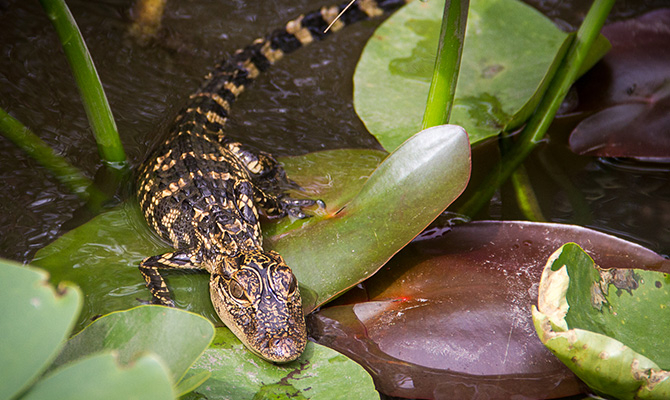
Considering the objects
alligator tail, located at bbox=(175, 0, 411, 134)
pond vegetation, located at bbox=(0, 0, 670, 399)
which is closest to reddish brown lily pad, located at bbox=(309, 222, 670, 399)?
pond vegetation, located at bbox=(0, 0, 670, 399)

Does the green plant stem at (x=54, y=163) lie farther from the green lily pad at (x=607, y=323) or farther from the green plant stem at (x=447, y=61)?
the green lily pad at (x=607, y=323)

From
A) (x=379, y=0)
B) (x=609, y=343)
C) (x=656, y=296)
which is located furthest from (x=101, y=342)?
(x=379, y=0)

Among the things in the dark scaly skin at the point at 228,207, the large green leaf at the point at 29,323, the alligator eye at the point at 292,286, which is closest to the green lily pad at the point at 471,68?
the dark scaly skin at the point at 228,207

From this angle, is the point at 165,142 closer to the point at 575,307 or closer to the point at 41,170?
the point at 41,170

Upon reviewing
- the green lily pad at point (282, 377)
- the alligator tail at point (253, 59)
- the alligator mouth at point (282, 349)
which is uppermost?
the alligator tail at point (253, 59)

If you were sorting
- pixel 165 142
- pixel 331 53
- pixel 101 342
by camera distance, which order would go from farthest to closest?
pixel 331 53
pixel 165 142
pixel 101 342

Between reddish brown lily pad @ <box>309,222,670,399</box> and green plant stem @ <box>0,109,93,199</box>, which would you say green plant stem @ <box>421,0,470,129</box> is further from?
green plant stem @ <box>0,109,93,199</box>

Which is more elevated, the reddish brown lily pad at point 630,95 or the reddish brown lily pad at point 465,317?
the reddish brown lily pad at point 630,95

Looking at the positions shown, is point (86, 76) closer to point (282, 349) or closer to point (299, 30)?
point (282, 349)
